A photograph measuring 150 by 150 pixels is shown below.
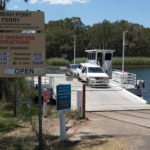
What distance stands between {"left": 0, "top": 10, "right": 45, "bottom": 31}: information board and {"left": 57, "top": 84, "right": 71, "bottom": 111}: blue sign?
1.63m

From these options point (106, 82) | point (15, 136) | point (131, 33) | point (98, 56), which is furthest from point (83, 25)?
point (15, 136)

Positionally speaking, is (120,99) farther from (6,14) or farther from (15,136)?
(6,14)

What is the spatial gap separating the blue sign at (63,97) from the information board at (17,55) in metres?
1.12

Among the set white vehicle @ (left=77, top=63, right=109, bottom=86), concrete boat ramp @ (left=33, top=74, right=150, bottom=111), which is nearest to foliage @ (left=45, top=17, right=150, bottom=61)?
white vehicle @ (left=77, top=63, right=109, bottom=86)

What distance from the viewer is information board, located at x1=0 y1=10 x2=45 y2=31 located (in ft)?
16.6

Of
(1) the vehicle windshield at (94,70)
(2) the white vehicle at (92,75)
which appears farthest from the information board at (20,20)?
(1) the vehicle windshield at (94,70)

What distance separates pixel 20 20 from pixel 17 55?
27.5 inches

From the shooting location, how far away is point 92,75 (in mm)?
21266

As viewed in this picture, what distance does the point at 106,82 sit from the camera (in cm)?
2084

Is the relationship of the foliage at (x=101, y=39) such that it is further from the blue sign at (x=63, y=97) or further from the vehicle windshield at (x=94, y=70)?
the blue sign at (x=63, y=97)

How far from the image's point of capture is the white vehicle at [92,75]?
2066 centimetres

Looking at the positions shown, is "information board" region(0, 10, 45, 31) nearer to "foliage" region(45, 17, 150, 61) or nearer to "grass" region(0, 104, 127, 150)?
"grass" region(0, 104, 127, 150)

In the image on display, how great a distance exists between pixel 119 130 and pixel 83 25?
99053 mm

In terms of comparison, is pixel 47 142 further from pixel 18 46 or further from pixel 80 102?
pixel 80 102
